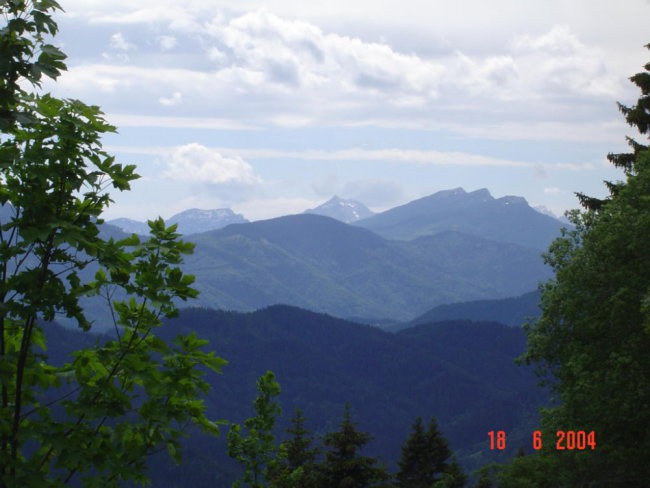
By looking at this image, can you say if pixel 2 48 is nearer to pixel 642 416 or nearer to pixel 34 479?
pixel 34 479

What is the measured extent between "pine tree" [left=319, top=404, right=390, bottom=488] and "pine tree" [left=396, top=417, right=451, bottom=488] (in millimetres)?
21093

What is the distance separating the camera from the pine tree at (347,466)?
37656 millimetres

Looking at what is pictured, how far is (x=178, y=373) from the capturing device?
25.7 feet

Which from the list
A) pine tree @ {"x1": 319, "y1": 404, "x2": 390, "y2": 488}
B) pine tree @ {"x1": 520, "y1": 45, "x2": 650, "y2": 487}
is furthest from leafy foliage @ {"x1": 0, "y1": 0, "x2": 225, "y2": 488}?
pine tree @ {"x1": 319, "y1": 404, "x2": 390, "y2": 488}

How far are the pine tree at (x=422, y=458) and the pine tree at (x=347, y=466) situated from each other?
21093 mm

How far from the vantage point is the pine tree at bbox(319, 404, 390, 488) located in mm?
37656

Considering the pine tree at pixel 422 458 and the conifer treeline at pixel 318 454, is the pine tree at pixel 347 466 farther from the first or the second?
the pine tree at pixel 422 458

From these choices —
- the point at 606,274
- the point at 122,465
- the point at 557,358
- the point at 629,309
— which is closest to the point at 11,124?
the point at 122,465

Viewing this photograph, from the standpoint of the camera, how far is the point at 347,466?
3734 cm

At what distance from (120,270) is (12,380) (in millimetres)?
1552
